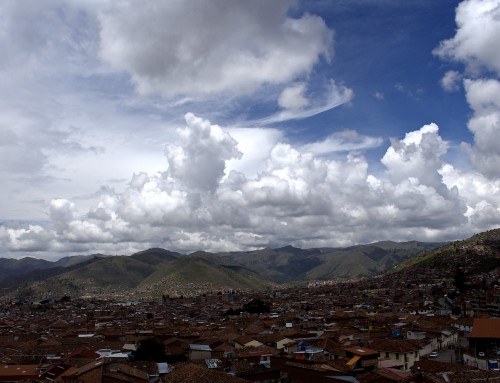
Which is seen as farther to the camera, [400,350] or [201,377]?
[400,350]

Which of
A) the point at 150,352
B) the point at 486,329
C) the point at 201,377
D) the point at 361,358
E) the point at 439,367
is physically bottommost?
the point at 150,352

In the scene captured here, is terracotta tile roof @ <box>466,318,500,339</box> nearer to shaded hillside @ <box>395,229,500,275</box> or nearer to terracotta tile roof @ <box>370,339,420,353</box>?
terracotta tile roof @ <box>370,339,420,353</box>

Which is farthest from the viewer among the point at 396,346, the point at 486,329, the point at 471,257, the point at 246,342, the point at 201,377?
the point at 471,257

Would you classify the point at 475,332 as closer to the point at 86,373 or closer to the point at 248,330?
the point at 248,330

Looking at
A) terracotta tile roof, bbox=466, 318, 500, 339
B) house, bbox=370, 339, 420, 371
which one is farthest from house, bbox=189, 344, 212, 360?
terracotta tile roof, bbox=466, 318, 500, 339

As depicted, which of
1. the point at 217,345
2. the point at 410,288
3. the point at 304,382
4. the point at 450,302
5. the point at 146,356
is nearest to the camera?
the point at 304,382

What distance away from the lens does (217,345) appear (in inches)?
1785

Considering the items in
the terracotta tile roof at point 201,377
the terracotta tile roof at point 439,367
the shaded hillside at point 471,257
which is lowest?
the terracotta tile roof at point 439,367

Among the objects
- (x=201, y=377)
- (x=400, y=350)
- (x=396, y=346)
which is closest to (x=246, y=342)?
(x=396, y=346)

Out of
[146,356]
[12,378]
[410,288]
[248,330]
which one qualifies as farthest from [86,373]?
[410,288]

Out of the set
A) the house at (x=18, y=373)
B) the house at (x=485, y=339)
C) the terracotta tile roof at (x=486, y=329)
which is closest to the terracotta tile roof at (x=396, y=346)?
the house at (x=485, y=339)

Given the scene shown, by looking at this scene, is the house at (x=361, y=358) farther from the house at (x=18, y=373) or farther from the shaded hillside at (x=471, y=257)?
the shaded hillside at (x=471, y=257)

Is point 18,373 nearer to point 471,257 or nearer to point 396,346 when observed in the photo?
point 396,346

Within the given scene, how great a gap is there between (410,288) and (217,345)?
90.4 m
